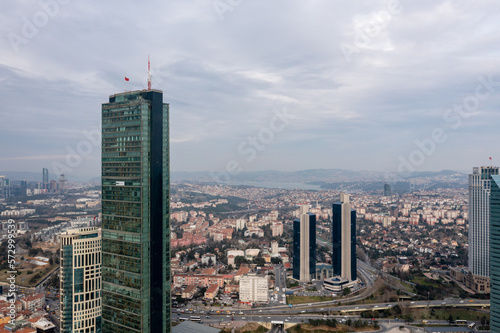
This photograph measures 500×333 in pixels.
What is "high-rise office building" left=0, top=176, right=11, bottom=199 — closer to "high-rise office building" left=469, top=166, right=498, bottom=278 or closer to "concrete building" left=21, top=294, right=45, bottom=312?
"concrete building" left=21, top=294, right=45, bottom=312

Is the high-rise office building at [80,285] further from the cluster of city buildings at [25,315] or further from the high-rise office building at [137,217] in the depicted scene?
the cluster of city buildings at [25,315]

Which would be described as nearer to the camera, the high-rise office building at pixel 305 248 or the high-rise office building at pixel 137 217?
the high-rise office building at pixel 137 217

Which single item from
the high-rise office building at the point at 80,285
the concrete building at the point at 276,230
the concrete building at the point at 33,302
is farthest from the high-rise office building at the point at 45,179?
the high-rise office building at the point at 80,285

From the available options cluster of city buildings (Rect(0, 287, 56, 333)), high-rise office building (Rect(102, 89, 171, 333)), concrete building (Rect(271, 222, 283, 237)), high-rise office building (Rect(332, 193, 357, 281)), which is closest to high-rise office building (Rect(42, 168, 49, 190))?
cluster of city buildings (Rect(0, 287, 56, 333))

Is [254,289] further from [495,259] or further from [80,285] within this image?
[495,259]

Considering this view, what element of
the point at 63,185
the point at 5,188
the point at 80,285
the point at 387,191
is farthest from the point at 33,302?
the point at 387,191

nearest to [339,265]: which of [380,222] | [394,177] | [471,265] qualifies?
[471,265]
